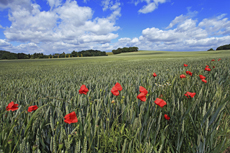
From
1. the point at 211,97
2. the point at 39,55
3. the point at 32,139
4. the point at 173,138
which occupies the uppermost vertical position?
the point at 39,55

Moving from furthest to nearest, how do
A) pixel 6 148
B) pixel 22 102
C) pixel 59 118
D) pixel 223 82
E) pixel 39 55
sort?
pixel 39 55, pixel 223 82, pixel 22 102, pixel 59 118, pixel 6 148

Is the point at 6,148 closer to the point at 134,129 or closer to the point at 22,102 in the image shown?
the point at 134,129

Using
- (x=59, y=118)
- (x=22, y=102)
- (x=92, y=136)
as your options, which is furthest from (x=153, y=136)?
(x=22, y=102)

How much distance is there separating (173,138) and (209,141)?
1.00ft

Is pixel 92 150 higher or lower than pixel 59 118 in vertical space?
lower

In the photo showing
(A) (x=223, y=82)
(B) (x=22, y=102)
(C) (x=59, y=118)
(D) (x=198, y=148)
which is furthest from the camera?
(A) (x=223, y=82)

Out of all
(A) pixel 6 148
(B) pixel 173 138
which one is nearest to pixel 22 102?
(A) pixel 6 148

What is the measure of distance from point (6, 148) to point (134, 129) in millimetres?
1064

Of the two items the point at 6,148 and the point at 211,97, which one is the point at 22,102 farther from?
the point at 211,97

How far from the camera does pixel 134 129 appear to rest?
1199 millimetres

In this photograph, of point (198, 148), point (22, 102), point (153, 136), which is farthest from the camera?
point (22, 102)

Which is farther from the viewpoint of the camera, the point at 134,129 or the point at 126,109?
the point at 126,109

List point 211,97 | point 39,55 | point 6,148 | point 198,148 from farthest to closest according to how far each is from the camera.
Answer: point 39,55
point 211,97
point 198,148
point 6,148

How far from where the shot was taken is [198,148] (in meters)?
1.03
